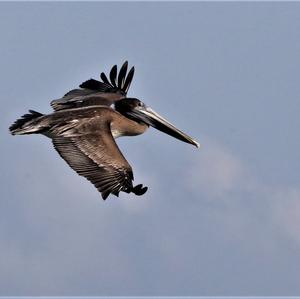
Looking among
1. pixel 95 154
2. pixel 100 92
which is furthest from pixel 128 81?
pixel 95 154

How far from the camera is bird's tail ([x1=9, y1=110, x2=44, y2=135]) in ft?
71.5

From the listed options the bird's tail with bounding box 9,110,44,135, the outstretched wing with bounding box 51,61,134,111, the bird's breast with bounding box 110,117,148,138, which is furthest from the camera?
the outstretched wing with bounding box 51,61,134,111

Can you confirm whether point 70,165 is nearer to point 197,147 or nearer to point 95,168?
point 95,168

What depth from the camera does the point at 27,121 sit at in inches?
874

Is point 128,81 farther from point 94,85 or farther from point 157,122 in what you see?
point 157,122

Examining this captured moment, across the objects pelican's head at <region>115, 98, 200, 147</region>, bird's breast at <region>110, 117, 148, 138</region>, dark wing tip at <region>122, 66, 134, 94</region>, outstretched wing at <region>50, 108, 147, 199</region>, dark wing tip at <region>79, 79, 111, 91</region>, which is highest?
dark wing tip at <region>122, 66, 134, 94</region>

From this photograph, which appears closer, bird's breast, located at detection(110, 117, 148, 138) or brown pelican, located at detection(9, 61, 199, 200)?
brown pelican, located at detection(9, 61, 199, 200)

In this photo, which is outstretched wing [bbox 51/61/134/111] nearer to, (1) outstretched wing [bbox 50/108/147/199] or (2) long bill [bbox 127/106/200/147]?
(2) long bill [bbox 127/106/200/147]

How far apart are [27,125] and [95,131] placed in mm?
1383

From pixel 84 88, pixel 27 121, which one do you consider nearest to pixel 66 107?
pixel 27 121

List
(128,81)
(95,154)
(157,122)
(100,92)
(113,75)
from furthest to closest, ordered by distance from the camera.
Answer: (113,75) < (128,81) < (100,92) < (157,122) < (95,154)

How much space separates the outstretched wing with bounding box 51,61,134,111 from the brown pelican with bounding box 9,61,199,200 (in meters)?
0.03

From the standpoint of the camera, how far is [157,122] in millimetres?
23922

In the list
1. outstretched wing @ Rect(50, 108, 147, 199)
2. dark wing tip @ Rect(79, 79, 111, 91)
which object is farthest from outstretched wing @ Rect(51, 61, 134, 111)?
outstretched wing @ Rect(50, 108, 147, 199)
